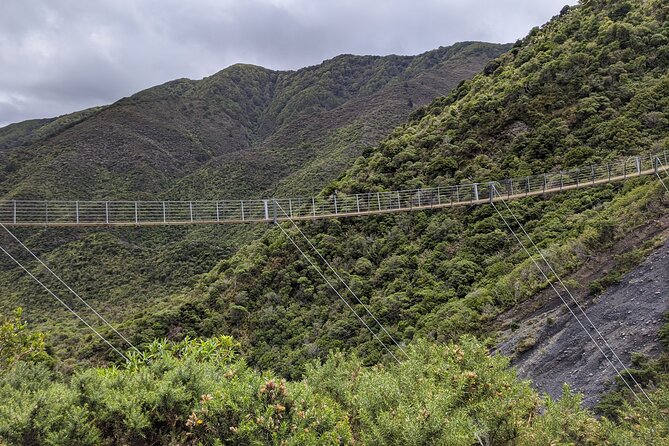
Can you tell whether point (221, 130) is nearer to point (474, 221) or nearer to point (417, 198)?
point (417, 198)

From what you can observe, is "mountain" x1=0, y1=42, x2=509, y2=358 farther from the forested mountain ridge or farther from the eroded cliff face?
the eroded cliff face

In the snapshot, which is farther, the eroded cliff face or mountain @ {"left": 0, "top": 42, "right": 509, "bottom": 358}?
mountain @ {"left": 0, "top": 42, "right": 509, "bottom": 358}

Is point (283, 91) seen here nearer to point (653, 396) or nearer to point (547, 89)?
point (547, 89)

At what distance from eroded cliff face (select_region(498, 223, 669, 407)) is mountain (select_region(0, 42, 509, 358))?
20859 mm

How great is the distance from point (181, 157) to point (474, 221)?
153 ft

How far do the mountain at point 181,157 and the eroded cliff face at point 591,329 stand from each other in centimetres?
2086

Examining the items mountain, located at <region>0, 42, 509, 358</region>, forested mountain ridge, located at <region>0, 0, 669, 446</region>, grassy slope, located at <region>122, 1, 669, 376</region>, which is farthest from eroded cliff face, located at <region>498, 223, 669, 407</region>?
mountain, located at <region>0, 42, 509, 358</region>

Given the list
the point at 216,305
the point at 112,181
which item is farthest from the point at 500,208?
the point at 112,181

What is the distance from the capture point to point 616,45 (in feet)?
69.3

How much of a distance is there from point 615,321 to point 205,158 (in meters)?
55.8

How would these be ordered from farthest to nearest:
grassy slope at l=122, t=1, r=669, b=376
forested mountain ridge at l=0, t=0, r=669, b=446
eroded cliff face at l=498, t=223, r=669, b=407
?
grassy slope at l=122, t=1, r=669, b=376 < eroded cliff face at l=498, t=223, r=669, b=407 < forested mountain ridge at l=0, t=0, r=669, b=446

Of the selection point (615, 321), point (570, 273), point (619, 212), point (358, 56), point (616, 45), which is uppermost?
point (358, 56)

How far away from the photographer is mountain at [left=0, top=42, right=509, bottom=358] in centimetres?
3038

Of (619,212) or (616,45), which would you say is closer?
(619,212)
